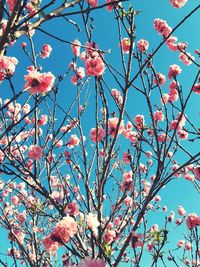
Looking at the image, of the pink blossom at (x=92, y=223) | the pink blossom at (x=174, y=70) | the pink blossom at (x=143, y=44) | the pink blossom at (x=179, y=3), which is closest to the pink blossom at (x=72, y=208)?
the pink blossom at (x=92, y=223)

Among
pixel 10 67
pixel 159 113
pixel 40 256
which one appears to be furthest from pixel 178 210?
pixel 10 67

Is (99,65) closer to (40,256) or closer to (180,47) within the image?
(180,47)

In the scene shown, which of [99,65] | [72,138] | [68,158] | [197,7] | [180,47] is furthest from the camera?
[72,138]

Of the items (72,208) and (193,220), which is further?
(193,220)

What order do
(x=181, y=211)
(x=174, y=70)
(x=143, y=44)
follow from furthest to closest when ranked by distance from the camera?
(x=181, y=211), (x=143, y=44), (x=174, y=70)

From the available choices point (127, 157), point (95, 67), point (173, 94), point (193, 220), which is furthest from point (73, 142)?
point (95, 67)

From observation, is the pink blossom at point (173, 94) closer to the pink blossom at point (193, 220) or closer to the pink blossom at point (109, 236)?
the pink blossom at point (193, 220)

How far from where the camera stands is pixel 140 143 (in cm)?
412

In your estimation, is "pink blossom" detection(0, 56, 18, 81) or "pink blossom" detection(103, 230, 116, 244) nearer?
"pink blossom" detection(0, 56, 18, 81)

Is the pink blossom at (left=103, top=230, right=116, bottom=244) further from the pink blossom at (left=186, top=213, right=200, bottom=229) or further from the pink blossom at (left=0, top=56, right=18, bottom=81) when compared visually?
the pink blossom at (left=0, top=56, right=18, bottom=81)

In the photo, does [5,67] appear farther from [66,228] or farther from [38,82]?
[66,228]

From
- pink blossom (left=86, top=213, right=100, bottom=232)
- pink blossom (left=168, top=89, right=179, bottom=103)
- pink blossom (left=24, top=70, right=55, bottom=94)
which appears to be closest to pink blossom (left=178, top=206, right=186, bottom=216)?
pink blossom (left=168, top=89, right=179, bottom=103)

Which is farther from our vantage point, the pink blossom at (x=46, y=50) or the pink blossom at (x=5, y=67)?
the pink blossom at (x=46, y=50)

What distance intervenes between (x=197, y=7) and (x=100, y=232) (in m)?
2.22
